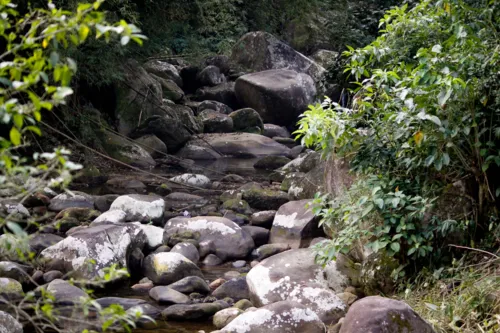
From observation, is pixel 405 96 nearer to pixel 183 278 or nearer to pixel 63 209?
pixel 183 278

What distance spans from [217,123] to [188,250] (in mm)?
10360

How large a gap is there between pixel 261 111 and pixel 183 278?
13.2 metres

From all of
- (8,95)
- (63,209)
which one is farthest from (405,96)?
(63,209)

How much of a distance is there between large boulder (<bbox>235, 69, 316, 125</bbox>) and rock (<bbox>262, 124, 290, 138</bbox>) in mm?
570

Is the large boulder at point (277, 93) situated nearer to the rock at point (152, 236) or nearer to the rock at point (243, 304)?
the rock at point (152, 236)

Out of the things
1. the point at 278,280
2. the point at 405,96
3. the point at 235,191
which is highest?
the point at 405,96

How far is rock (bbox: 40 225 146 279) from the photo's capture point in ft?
19.9

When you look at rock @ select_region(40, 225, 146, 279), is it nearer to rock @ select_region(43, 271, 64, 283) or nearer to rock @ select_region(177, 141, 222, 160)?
rock @ select_region(43, 271, 64, 283)

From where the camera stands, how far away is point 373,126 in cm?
484

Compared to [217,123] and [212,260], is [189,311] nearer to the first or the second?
[212,260]

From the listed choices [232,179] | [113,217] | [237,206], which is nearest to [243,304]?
[113,217]

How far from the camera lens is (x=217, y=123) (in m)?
17.1

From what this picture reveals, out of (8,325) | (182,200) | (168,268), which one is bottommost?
(182,200)

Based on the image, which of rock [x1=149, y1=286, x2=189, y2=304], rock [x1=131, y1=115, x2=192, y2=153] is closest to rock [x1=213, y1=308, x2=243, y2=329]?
rock [x1=149, y1=286, x2=189, y2=304]
